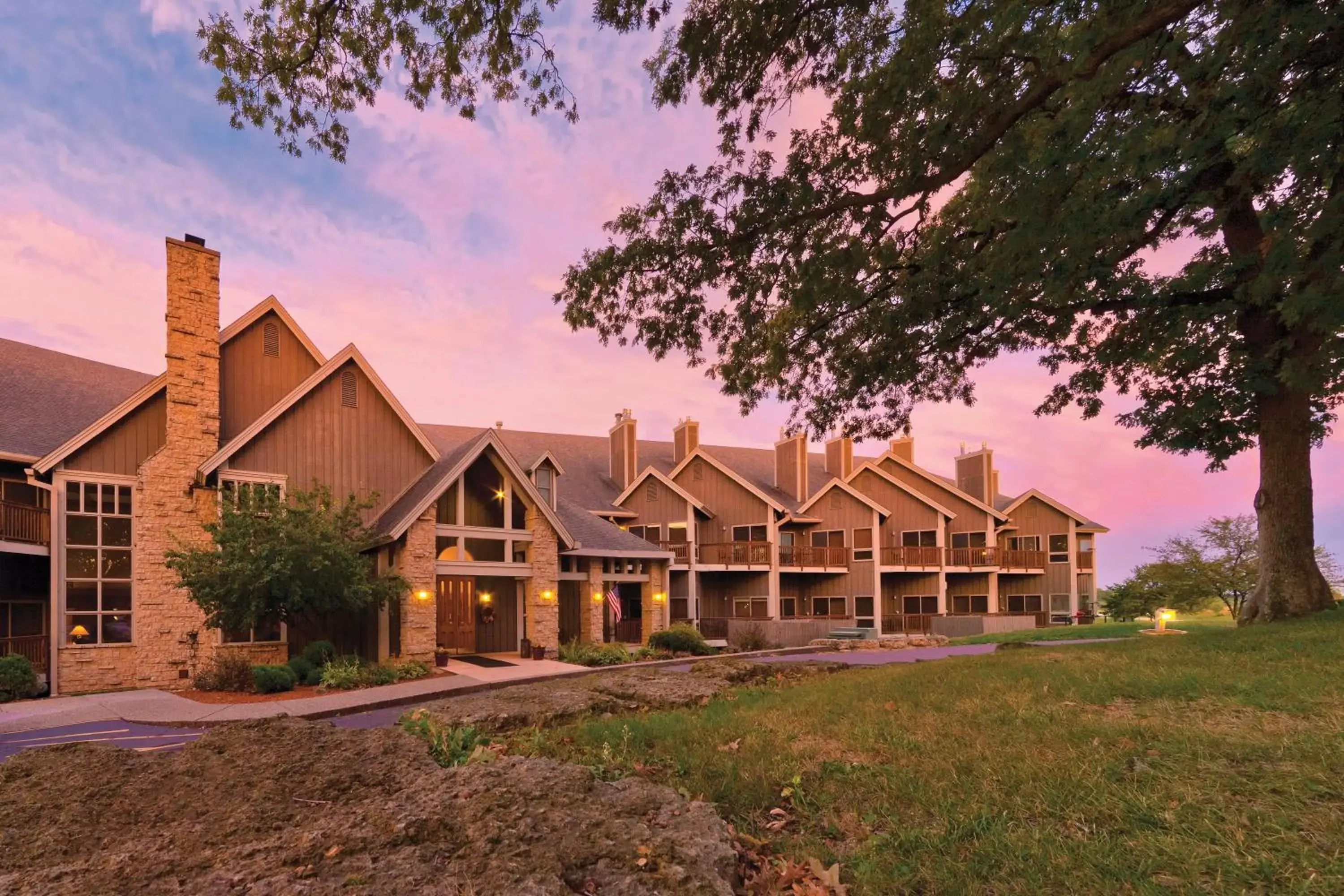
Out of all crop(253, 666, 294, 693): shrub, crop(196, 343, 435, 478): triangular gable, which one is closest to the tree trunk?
crop(253, 666, 294, 693): shrub

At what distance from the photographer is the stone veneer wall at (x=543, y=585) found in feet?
68.7

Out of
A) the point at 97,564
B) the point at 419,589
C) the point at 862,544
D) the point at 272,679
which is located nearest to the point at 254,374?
the point at 97,564

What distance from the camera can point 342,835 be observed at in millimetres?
3426

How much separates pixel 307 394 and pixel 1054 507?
123 feet

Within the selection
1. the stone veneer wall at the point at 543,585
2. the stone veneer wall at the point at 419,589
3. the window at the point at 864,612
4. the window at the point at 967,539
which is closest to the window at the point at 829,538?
the window at the point at 864,612

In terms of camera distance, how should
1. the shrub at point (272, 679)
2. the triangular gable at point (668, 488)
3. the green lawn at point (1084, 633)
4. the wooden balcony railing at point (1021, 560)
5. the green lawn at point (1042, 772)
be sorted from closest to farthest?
the green lawn at point (1042, 772) < the shrub at point (272, 679) < the green lawn at point (1084, 633) < the triangular gable at point (668, 488) < the wooden balcony railing at point (1021, 560)

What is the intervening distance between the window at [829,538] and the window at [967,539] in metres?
7.37

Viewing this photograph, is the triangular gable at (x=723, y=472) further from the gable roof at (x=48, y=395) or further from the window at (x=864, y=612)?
the gable roof at (x=48, y=395)

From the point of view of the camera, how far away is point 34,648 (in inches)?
626

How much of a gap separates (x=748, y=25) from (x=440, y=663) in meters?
17.4

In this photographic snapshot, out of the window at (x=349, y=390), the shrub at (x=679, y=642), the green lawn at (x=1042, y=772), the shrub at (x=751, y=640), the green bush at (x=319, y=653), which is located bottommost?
the shrub at (x=751, y=640)

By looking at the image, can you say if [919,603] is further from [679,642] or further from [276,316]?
[276,316]

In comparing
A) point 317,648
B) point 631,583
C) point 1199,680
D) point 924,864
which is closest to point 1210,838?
point 924,864

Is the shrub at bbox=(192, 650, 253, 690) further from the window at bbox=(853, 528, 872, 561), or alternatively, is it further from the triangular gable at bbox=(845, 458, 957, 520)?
the triangular gable at bbox=(845, 458, 957, 520)
